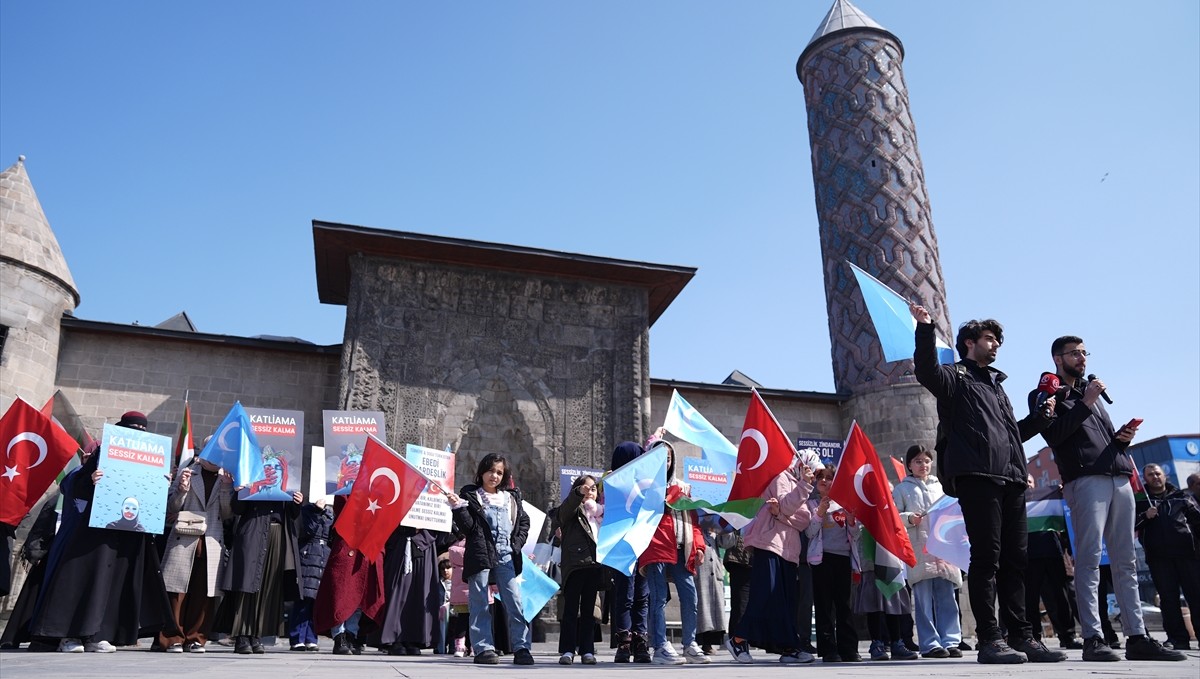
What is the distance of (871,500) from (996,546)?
64.0 inches

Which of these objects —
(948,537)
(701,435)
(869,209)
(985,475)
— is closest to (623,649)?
(948,537)

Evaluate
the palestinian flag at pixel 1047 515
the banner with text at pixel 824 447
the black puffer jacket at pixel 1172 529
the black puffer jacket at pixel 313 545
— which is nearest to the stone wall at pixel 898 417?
the banner with text at pixel 824 447

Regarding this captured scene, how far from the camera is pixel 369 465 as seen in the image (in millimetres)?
6613

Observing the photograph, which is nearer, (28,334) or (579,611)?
(579,611)

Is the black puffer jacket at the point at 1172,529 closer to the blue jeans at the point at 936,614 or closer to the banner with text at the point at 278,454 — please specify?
the blue jeans at the point at 936,614

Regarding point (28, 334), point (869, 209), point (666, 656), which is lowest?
point (666, 656)

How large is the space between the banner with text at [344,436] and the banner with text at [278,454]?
0.34 metres

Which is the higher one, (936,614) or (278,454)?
(278,454)

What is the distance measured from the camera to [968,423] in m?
4.63

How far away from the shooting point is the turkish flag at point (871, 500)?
19.7 feet

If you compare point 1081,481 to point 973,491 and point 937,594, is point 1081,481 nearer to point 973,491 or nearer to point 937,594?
point 973,491

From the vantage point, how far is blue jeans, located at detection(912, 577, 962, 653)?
20.3 feet

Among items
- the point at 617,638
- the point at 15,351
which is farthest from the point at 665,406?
the point at 15,351

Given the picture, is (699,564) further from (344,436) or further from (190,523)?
(344,436)
